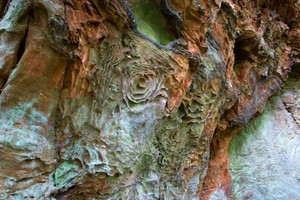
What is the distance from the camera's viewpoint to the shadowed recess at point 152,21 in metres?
2.79

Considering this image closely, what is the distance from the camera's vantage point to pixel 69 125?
7.38 ft

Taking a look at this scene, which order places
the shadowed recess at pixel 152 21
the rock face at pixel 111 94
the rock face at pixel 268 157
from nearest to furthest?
1. the rock face at pixel 111 94
2. the shadowed recess at pixel 152 21
3. the rock face at pixel 268 157

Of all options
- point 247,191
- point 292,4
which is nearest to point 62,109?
point 247,191

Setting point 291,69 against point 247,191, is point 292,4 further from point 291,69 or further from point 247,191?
point 247,191

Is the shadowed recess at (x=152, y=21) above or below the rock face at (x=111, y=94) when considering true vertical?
above

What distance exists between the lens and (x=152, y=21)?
2902 mm

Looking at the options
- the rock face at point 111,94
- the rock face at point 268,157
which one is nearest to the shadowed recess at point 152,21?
the rock face at point 111,94

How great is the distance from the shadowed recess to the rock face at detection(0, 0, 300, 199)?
Result: 0.03ft

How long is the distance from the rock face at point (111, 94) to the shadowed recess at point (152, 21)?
0.01 meters

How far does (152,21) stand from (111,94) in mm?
891

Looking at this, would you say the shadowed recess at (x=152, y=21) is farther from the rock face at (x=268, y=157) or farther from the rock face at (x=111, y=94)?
the rock face at (x=268, y=157)

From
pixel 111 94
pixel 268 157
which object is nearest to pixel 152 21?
pixel 111 94

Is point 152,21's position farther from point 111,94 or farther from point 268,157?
point 268,157

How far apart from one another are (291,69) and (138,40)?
132 inches
